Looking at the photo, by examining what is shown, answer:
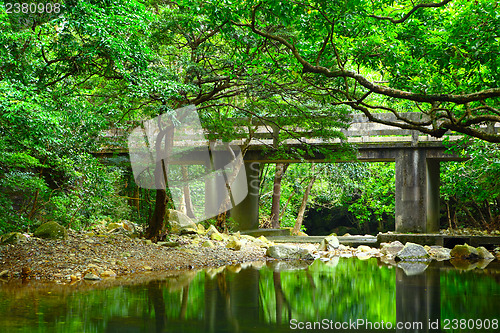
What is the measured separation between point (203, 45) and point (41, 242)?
5256 mm

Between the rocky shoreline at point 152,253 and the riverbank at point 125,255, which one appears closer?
the riverbank at point 125,255

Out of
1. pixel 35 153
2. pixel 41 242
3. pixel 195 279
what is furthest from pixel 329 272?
pixel 35 153

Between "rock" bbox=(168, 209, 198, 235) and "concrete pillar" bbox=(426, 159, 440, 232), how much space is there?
756cm

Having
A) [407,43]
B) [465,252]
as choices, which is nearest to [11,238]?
[407,43]

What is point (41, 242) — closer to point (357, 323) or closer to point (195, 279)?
point (195, 279)

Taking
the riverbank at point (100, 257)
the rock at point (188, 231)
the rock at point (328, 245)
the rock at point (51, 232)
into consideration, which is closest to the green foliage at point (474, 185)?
the rock at point (328, 245)

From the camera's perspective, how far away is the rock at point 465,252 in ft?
44.3

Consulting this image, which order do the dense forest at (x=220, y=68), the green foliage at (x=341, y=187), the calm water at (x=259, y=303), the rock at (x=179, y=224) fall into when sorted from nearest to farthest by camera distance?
the calm water at (x=259, y=303) → the dense forest at (x=220, y=68) → the rock at (x=179, y=224) → the green foliage at (x=341, y=187)

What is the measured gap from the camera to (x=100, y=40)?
25.7ft

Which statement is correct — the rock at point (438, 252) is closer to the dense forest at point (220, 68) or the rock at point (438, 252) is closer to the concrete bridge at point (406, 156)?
the concrete bridge at point (406, 156)

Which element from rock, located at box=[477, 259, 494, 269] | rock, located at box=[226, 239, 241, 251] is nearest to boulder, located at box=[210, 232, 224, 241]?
rock, located at box=[226, 239, 241, 251]

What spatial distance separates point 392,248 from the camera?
14.4 meters

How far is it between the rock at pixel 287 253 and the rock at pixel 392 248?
264 cm

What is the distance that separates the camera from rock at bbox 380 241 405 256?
14.3 meters
